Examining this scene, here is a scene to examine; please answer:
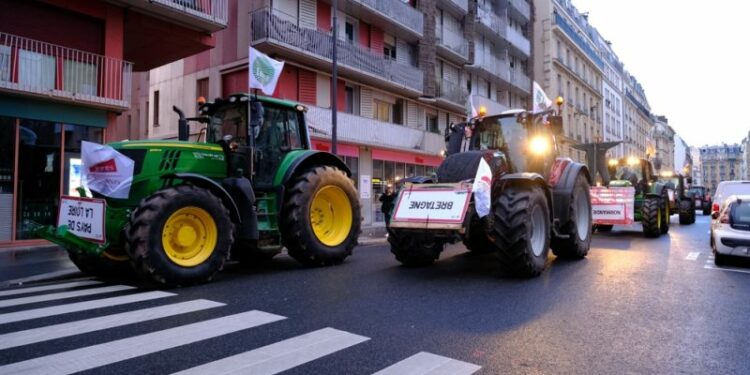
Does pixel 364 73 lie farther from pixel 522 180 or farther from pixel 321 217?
pixel 522 180

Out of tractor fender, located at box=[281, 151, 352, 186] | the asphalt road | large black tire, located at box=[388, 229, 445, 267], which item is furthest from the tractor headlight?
tractor fender, located at box=[281, 151, 352, 186]

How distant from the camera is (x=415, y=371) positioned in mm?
3309

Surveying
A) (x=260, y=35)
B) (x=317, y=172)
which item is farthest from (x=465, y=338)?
(x=260, y=35)

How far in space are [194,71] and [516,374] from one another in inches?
768

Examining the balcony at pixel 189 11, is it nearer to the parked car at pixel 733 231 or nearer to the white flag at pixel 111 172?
the white flag at pixel 111 172

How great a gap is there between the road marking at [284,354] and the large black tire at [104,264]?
3.78 meters

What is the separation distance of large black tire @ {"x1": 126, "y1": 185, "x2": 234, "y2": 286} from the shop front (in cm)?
753

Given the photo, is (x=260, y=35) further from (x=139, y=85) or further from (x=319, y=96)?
(x=139, y=85)

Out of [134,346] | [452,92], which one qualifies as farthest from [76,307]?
[452,92]

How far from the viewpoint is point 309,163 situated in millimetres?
Result: 8172

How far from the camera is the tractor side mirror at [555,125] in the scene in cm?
827

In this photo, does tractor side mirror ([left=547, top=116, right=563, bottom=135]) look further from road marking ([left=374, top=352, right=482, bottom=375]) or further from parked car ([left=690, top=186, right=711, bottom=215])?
parked car ([left=690, top=186, right=711, bottom=215])

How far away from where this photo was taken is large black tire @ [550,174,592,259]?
8422mm

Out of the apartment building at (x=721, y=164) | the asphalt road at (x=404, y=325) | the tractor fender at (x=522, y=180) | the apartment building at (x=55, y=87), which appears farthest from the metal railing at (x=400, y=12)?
the apartment building at (x=721, y=164)
